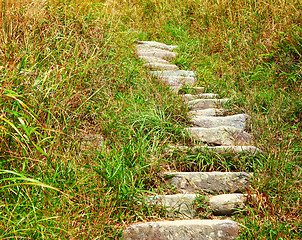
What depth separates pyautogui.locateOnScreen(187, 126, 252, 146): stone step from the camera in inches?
141

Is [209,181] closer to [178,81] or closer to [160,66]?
[178,81]

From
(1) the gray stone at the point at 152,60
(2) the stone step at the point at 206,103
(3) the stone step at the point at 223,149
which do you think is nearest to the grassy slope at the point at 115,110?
(3) the stone step at the point at 223,149

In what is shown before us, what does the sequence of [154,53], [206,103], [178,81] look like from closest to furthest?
1. [206,103]
2. [178,81]
3. [154,53]

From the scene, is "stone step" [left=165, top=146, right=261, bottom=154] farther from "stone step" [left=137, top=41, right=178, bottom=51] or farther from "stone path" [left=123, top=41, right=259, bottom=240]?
"stone step" [left=137, top=41, right=178, bottom=51]

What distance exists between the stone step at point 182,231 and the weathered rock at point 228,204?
235 millimetres

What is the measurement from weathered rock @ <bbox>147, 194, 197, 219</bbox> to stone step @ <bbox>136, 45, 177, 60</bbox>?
3.50 metres

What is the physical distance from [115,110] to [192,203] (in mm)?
1492

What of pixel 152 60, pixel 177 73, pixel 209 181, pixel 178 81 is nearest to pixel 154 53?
pixel 152 60

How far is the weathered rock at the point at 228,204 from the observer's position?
8.89 ft

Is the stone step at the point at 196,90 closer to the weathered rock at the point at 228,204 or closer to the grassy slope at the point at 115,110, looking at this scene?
the grassy slope at the point at 115,110

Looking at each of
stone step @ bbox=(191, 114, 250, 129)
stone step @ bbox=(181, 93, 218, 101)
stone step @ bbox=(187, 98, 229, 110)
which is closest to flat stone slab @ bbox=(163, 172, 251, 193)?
stone step @ bbox=(191, 114, 250, 129)

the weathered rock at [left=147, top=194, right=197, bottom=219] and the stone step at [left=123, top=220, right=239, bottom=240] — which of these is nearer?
the stone step at [left=123, top=220, right=239, bottom=240]

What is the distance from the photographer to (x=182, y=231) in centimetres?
247

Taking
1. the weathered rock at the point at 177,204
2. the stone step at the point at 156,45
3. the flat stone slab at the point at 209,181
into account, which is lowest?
the weathered rock at the point at 177,204
